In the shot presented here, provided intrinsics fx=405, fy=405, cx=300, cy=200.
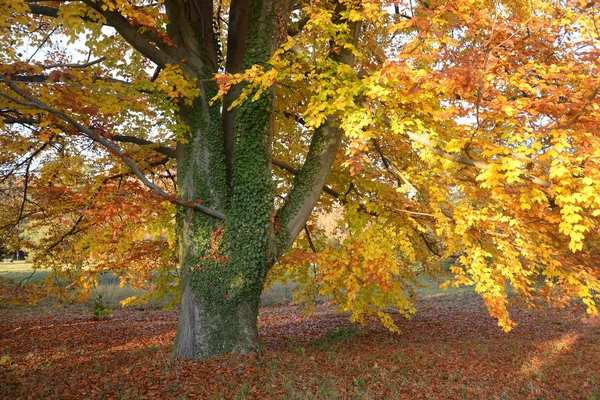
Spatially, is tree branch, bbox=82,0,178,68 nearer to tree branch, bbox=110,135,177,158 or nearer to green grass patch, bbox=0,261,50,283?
tree branch, bbox=110,135,177,158

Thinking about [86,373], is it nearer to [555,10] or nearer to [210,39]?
[210,39]

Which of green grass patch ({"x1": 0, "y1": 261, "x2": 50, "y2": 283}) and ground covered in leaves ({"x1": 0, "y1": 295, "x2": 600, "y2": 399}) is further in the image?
green grass patch ({"x1": 0, "y1": 261, "x2": 50, "y2": 283})

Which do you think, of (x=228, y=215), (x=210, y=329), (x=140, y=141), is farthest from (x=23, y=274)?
(x=228, y=215)

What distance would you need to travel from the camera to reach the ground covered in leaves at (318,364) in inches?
211

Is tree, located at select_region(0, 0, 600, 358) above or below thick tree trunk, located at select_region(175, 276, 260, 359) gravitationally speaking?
above

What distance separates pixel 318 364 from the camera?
6.60 metres

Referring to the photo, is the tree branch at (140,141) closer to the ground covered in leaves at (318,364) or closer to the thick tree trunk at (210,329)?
the thick tree trunk at (210,329)

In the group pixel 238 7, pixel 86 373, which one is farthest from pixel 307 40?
pixel 86 373

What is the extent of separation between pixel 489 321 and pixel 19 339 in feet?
43.2

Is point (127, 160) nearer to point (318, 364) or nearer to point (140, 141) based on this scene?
point (140, 141)

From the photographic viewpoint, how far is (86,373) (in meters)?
6.11

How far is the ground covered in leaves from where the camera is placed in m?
5.35

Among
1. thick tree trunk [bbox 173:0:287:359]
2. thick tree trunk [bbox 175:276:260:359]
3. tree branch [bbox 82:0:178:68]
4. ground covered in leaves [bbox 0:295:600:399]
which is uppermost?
tree branch [bbox 82:0:178:68]

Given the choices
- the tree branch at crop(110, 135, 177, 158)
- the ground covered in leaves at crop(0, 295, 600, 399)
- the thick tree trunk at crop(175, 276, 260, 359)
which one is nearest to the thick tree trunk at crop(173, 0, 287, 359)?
the thick tree trunk at crop(175, 276, 260, 359)
